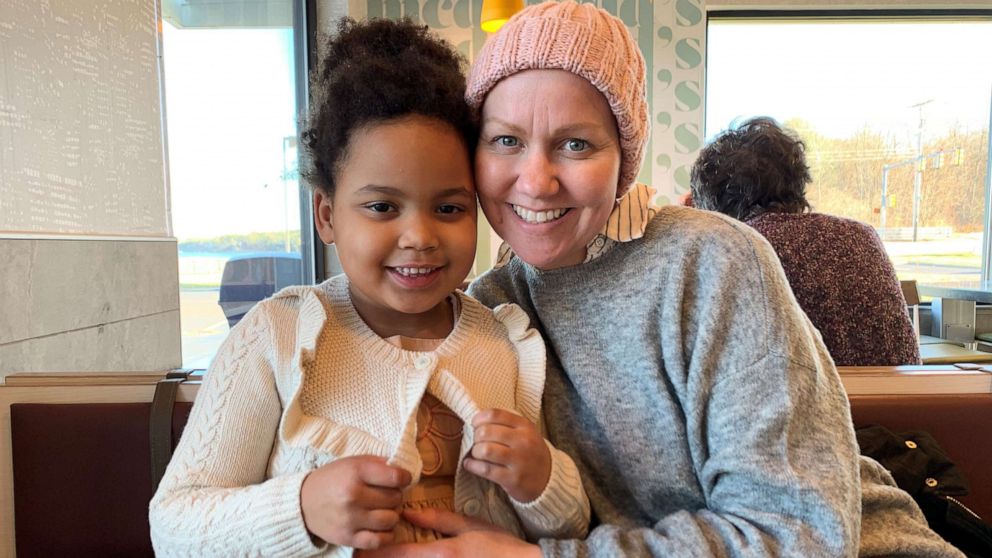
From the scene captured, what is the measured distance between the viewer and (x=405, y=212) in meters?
0.88

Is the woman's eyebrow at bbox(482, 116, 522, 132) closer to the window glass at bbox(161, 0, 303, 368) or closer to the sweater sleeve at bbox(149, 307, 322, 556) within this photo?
the sweater sleeve at bbox(149, 307, 322, 556)

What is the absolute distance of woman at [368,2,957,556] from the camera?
0.79 meters

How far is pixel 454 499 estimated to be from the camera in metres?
0.90

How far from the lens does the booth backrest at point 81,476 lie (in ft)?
3.98

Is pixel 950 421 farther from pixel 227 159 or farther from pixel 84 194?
pixel 227 159

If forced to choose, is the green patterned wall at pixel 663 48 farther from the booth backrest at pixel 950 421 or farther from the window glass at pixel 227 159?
the booth backrest at pixel 950 421

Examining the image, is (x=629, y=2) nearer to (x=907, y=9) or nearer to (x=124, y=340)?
(x=907, y=9)

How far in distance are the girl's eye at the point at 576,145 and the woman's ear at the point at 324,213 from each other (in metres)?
0.36

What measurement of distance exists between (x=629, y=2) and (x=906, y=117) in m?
1.97

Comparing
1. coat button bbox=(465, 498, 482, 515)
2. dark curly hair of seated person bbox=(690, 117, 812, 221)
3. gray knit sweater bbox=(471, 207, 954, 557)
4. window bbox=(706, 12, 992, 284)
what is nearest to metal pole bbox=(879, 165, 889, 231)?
window bbox=(706, 12, 992, 284)

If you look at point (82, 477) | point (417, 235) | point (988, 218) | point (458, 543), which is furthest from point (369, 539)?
point (988, 218)

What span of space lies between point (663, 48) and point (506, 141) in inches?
147

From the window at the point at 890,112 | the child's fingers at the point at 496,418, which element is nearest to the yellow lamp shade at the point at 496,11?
the window at the point at 890,112

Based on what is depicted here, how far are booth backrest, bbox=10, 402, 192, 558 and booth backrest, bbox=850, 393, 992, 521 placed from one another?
4.43 ft
